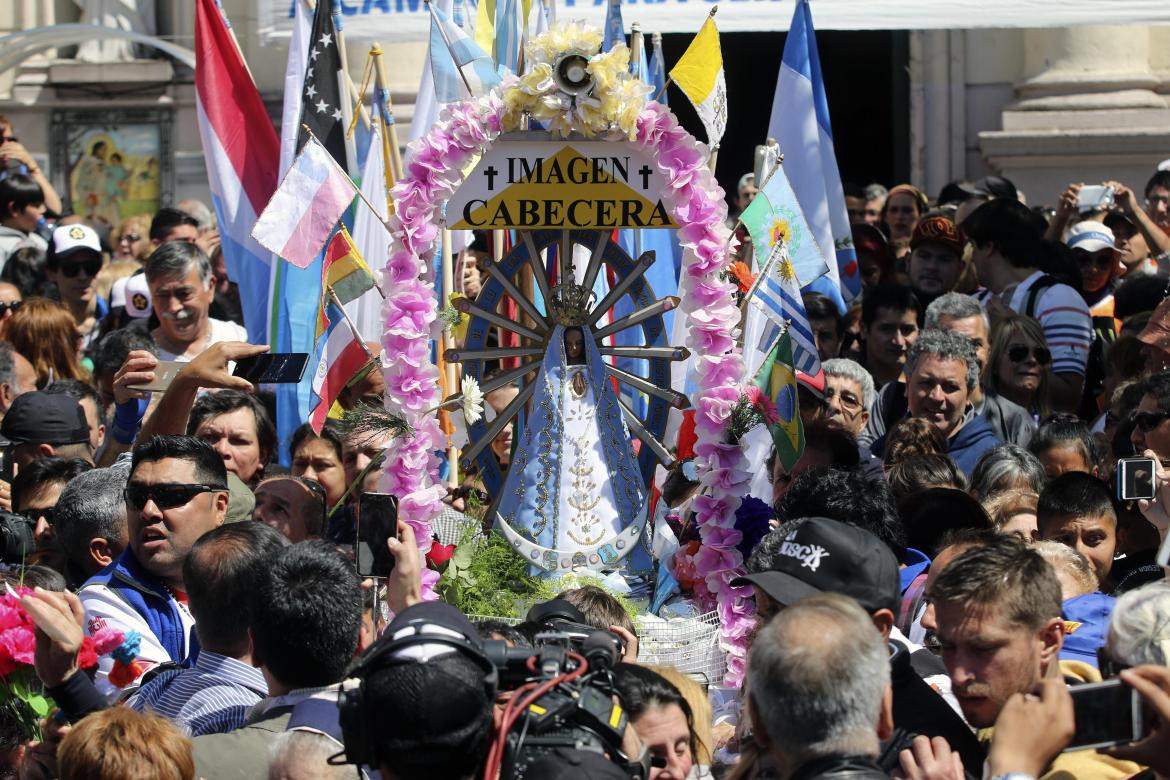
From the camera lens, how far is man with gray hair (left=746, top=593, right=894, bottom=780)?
3.20m

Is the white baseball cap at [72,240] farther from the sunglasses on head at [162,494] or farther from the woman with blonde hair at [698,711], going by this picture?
the woman with blonde hair at [698,711]

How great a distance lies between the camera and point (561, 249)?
706 centimetres

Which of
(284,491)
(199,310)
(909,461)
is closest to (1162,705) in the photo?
(909,461)

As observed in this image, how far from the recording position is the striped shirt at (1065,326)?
336 inches

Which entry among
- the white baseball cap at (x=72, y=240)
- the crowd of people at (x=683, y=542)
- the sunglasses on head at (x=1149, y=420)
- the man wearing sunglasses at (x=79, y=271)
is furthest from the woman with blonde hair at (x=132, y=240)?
the sunglasses on head at (x=1149, y=420)

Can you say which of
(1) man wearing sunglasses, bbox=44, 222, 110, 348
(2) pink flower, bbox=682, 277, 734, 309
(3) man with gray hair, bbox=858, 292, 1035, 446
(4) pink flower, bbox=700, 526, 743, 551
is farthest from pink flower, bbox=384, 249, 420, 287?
(1) man wearing sunglasses, bbox=44, 222, 110, 348

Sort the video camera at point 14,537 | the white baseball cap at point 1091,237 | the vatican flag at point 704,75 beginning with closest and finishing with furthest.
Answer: the video camera at point 14,537, the vatican flag at point 704,75, the white baseball cap at point 1091,237

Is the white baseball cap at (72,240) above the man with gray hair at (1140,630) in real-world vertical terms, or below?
above

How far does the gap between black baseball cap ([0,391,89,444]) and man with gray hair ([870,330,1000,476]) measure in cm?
347

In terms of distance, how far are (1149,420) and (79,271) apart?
647 cm

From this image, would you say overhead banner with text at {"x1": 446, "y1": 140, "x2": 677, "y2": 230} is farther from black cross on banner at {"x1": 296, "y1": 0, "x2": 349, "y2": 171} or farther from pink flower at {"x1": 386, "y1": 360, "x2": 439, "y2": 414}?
black cross on banner at {"x1": 296, "y1": 0, "x2": 349, "y2": 171}

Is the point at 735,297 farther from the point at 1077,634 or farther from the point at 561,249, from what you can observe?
the point at 1077,634

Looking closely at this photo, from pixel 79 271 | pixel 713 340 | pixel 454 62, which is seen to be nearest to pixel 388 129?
pixel 454 62

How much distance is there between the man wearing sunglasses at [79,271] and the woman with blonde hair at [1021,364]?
5.09 m
